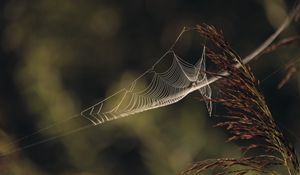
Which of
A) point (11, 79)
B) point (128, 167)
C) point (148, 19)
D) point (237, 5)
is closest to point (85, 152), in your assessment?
point (128, 167)

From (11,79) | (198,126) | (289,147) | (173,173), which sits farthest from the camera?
(11,79)

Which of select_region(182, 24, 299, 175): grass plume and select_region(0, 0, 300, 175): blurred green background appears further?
select_region(0, 0, 300, 175): blurred green background

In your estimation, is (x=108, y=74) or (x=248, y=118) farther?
(x=108, y=74)

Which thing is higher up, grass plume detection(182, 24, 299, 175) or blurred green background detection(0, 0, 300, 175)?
blurred green background detection(0, 0, 300, 175)

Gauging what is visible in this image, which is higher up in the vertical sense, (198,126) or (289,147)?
(198,126)

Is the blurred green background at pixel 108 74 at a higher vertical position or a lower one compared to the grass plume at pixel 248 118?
higher

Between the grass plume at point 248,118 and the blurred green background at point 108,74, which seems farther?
the blurred green background at point 108,74

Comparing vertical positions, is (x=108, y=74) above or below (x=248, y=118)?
above

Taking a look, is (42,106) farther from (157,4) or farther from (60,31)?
(157,4)
